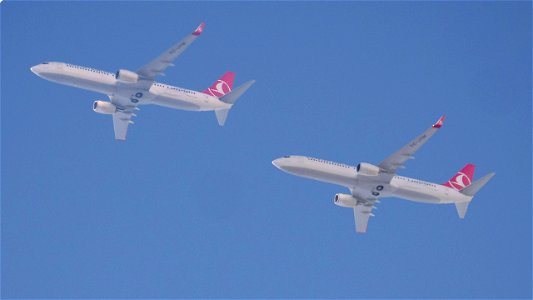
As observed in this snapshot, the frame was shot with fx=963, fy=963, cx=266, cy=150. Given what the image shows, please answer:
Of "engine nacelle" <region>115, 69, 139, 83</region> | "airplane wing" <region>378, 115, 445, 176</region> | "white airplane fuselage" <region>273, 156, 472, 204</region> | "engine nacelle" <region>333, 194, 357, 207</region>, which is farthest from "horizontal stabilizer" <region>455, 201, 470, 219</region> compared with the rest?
"engine nacelle" <region>115, 69, 139, 83</region>

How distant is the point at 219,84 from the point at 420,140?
3202cm

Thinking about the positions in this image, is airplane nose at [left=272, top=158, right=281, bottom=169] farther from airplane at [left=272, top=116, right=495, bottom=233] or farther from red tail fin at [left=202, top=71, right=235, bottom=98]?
red tail fin at [left=202, top=71, right=235, bottom=98]

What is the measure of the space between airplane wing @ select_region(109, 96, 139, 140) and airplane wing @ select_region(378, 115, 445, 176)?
32233 millimetres

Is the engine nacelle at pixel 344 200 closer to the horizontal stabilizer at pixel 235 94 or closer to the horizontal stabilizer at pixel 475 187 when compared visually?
the horizontal stabilizer at pixel 475 187

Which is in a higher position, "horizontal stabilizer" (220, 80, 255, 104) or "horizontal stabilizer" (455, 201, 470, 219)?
"horizontal stabilizer" (220, 80, 255, 104)

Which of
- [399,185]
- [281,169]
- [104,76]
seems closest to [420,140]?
[399,185]

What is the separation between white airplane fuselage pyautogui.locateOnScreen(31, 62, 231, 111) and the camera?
108 meters

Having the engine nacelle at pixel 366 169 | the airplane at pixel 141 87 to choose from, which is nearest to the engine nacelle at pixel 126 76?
the airplane at pixel 141 87

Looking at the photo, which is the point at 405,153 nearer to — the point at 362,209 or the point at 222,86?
the point at 362,209

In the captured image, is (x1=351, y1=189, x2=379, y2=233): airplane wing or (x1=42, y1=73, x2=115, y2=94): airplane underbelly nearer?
(x1=42, y1=73, x2=115, y2=94): airplane underbelly

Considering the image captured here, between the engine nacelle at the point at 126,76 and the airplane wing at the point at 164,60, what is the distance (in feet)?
3.89

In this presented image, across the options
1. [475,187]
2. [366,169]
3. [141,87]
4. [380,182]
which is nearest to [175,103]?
[141,87]

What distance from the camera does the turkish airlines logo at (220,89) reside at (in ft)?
398

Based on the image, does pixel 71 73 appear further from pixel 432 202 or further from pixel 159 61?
pixel 432 202
